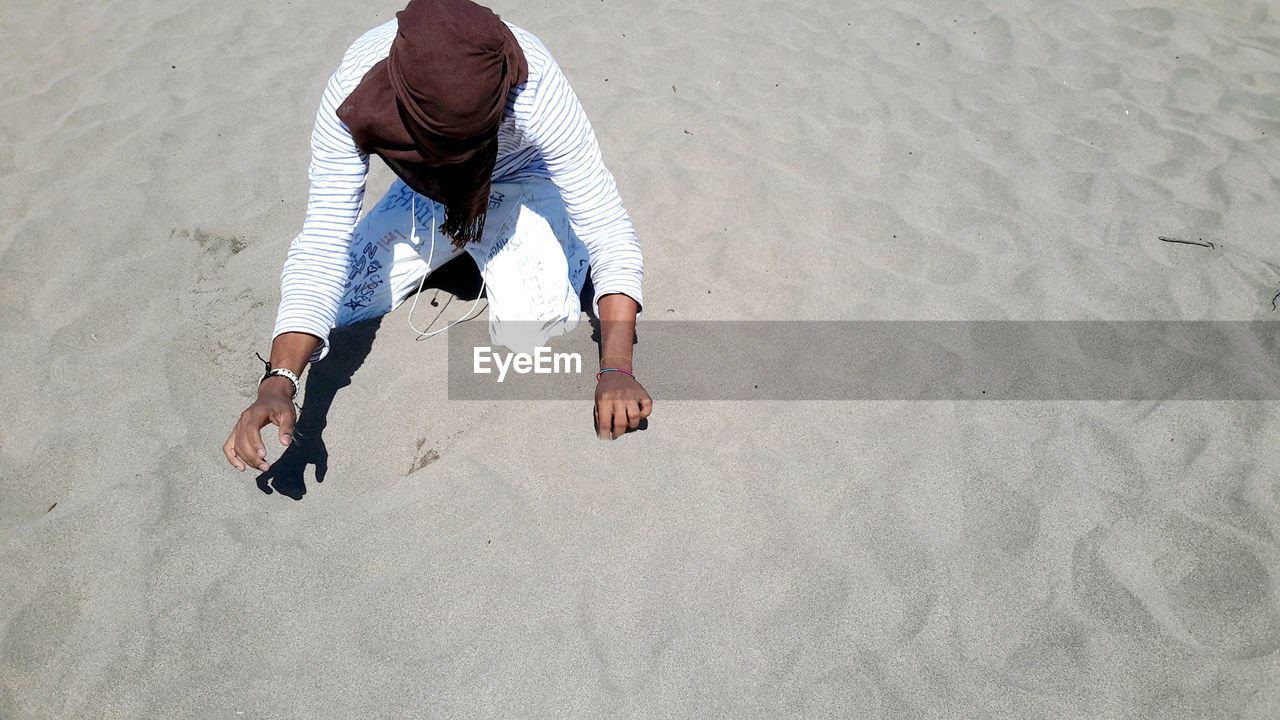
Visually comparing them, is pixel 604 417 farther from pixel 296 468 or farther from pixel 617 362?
pixel 296 468

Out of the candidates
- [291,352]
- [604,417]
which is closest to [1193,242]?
[604,417]

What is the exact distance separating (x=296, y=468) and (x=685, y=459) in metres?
1.20

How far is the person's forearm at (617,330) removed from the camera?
209cm

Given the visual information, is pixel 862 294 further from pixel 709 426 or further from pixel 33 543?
pixel 33 543

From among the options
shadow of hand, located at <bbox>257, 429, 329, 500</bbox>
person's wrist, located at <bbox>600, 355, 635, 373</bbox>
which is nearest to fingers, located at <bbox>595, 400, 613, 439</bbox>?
person's wrist, located at <bbox>600, 355, 635, 373</bbox>

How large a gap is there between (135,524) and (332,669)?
0.77 m

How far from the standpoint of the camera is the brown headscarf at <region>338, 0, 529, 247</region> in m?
1.74

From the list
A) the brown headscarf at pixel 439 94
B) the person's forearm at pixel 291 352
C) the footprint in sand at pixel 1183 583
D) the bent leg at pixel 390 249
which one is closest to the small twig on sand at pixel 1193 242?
the footprint in sand at pixel 1183 583

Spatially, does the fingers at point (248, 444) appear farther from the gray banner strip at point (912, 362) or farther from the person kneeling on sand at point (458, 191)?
the gray banner strip at point (912, 362)

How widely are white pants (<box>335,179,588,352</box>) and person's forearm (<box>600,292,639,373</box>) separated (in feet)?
1.48

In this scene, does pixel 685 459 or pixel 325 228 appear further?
pixel 685 459

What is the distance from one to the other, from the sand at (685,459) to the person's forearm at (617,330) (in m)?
0.45

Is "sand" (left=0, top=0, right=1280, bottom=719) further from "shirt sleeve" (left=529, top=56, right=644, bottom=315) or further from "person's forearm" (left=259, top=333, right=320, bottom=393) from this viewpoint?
"shirt sleeve" (left=529, top=56, right=644, bottom=315)

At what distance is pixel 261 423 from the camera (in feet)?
6.12
